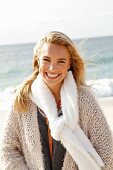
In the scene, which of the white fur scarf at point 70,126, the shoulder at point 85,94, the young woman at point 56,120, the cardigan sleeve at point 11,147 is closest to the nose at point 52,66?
the young woman at point 56,120

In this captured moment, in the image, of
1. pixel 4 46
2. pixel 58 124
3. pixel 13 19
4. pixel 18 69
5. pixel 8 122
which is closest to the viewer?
pixel 58 124

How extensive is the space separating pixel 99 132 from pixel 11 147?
62 centimetres

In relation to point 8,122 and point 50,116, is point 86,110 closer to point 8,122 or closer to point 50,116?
point 50,116

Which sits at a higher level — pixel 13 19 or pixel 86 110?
pixel 86 110

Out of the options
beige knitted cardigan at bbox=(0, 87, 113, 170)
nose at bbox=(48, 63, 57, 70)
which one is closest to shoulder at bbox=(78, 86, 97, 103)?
beige knitted cardigan at bbox=(0, 87, 113, 170)

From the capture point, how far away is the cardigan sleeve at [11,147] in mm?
A: 3193

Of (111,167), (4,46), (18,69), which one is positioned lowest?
(4,46)

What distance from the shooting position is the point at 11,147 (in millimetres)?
3223

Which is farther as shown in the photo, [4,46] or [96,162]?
[4,46]

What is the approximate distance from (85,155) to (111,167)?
0.23 m

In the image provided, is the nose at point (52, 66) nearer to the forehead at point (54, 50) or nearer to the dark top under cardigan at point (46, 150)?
the forehead at point (54, 50)

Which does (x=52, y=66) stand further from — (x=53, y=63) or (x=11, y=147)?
(x=11, y=147)

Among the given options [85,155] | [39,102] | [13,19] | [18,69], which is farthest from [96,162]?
[13,19]

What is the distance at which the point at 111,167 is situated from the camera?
3.10 m
